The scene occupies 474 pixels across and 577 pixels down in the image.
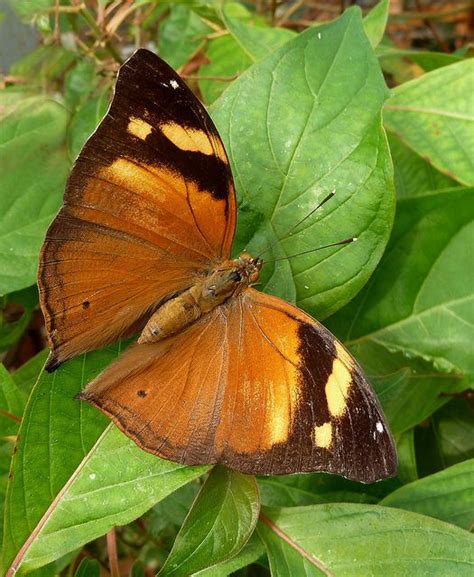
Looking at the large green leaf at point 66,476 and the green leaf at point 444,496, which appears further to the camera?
the green leaf at point 444,496

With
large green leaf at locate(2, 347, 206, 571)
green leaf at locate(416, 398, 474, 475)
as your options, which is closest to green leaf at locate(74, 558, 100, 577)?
large green leaf at locate(2, 347, 206, 571)

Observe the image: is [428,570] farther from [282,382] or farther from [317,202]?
[317,202]

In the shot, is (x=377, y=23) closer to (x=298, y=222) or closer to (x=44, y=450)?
(x=298, y=222)

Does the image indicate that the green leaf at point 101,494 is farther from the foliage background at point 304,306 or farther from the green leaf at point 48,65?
the green leaf at point 48,65

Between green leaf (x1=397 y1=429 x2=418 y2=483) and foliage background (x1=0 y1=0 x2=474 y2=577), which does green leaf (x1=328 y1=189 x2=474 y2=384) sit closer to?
foliage background (x1=0 y1=0 x2=474 y2=577)

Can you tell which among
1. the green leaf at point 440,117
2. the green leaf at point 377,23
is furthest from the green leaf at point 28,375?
the green leaf at point 377,23

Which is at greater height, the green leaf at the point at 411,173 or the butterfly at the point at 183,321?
the butterfly at the point at 183,321

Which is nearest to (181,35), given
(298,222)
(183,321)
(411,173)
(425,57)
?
(425,57)
